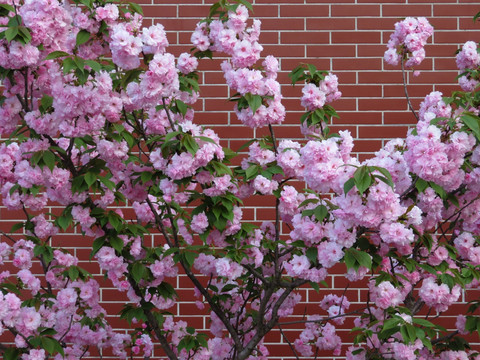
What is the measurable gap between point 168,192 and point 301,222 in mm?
495

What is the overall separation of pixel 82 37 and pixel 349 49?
1.80m

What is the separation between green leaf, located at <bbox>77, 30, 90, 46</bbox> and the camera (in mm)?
2555

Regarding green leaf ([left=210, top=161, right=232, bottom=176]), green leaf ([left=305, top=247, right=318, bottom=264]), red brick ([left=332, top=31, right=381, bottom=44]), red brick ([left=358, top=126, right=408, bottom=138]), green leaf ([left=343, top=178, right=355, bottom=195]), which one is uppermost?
red brick ([left=332, top=31, right=381, bottom=44])

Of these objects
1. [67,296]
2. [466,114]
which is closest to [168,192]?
[67,296]

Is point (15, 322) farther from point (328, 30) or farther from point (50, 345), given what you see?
point (328, 30)

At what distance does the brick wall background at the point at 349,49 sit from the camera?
3.91 meters

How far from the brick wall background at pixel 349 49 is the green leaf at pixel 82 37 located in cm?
136

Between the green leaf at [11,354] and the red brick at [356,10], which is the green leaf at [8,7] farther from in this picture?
the red brick at [356,10]

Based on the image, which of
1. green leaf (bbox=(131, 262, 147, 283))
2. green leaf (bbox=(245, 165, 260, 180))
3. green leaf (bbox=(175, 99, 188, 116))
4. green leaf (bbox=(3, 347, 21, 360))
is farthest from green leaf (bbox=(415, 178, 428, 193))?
green leaf (bbox=(3, 347, 21, 360))

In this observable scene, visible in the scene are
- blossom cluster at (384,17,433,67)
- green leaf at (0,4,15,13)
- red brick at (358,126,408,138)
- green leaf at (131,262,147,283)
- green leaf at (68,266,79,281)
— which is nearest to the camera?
green leaf at (0,4,15,13)

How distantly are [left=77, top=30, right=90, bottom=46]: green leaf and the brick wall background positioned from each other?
1362 mm

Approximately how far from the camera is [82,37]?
8.46ft

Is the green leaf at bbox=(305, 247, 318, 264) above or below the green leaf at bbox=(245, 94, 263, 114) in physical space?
below

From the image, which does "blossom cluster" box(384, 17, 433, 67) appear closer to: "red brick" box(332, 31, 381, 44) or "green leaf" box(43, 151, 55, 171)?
"red brick" box(332, 31, 381, 44)
